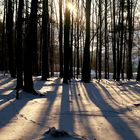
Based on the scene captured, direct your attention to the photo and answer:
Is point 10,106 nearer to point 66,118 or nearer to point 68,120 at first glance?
point 66,118

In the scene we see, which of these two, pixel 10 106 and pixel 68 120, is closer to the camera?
pixel 68 120

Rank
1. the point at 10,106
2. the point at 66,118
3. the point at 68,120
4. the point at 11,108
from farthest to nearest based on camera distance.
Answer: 1. the point at 10,106
2. the point at 11,108
3. the point at 66,118
4. the point at 68,120

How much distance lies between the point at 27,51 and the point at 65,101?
3284 millimetres

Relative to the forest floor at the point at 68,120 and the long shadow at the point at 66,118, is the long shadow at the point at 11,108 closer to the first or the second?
the forest floor at the point at 68,120

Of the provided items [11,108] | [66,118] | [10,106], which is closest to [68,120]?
[66,118]

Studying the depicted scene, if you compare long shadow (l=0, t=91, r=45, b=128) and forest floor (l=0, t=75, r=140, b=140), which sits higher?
long shadow (l=0, t=91, r=45, b=128)

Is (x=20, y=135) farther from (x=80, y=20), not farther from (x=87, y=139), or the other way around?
(x=80, y=20)

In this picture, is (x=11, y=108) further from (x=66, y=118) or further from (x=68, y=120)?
(x=68, y=120)

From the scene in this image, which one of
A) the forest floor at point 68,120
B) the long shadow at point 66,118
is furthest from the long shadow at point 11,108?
the long shadow at point 66,118

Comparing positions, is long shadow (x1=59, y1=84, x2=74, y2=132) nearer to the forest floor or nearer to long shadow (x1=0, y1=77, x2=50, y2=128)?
the forest floor

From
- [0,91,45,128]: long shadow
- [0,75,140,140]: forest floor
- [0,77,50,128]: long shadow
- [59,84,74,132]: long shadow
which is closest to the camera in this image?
[0,75,140,140]: forest floor

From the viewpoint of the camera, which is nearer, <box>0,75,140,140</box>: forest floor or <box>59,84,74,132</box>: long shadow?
<box>0,75,140,140</box>: forest floor

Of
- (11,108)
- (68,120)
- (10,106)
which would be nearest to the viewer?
(68,120)

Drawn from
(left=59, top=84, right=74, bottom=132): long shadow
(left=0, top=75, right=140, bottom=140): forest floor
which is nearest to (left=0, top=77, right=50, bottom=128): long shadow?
(left=0, top=75, right=140, bottom=140): forest floor
